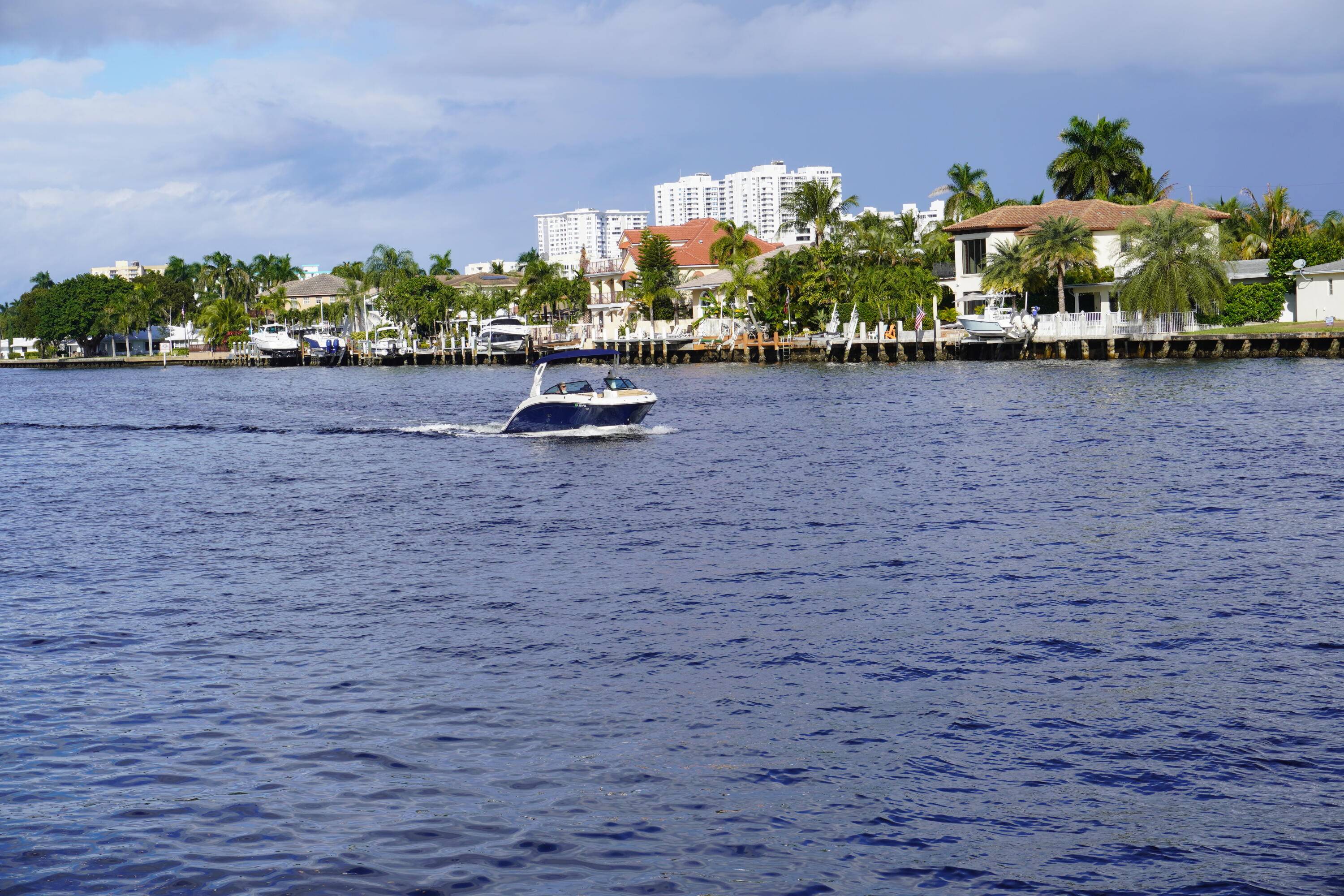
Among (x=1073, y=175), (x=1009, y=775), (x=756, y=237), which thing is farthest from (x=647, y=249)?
(x=1009, y=775)

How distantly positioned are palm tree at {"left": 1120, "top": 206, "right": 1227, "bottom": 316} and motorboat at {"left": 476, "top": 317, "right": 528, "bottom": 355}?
6985 centimetres

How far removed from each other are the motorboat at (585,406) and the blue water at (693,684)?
32.3ft

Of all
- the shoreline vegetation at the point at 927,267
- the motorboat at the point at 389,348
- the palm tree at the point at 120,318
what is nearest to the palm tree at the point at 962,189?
the shoreline vegetation at the point at 927,267

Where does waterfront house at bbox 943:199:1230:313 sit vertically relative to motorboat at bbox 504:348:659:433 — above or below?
above

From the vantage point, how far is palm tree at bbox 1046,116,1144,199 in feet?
344

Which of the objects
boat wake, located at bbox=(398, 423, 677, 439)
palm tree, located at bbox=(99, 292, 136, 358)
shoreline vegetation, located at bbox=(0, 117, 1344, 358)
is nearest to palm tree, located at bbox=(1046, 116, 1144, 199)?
shoreline vegetation, located at bbox=(0, 117, 1344, 358)

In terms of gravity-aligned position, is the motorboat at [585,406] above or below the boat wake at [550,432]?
above

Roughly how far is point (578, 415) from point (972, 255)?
186ft

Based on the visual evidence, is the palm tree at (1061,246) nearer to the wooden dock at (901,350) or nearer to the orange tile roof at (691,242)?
the wooden dock at (901,350)

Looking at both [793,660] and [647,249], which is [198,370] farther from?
[793,660]

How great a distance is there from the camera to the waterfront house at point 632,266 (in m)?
138

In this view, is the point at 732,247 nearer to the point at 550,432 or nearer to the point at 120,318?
the point at 550,432

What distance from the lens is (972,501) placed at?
28.8 m

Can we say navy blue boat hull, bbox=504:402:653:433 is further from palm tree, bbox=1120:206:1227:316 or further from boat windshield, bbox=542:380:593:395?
palm tree, bbox=1120:206:1227:316
